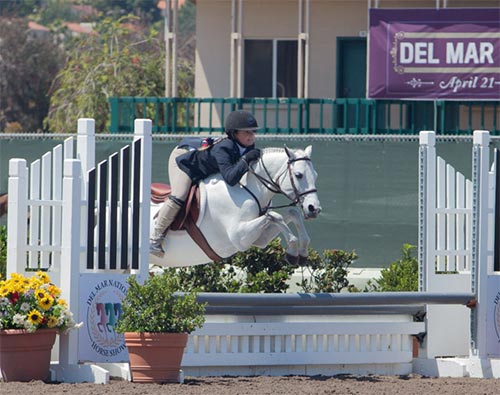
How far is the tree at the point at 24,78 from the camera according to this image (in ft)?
123

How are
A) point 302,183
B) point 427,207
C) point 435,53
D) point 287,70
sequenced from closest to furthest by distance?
point 427,207 < point 302,183 < point 435,53 < point 287,70

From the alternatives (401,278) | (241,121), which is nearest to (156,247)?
(241,121)

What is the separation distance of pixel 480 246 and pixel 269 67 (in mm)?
10690

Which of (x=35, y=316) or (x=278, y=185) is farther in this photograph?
(x=278, y=185)

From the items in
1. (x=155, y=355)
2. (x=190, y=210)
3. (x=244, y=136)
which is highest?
(x=244, y=136)

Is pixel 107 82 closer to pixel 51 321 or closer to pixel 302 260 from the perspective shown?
pixel 302 260

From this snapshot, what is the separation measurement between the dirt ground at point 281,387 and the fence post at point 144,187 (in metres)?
0.73

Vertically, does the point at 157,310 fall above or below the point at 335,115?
below

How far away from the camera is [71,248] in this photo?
269 inches

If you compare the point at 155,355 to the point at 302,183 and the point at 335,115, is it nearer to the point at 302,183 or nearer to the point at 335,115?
the point at 302,183

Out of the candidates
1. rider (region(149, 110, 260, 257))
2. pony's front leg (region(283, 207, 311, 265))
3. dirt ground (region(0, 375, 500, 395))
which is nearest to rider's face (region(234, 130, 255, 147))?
rider (region(149, 110, 260, 257))

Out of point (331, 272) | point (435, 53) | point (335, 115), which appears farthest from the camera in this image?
point (335, 115)

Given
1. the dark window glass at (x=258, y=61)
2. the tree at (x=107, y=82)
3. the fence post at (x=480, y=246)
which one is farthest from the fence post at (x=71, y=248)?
the tree at (x=107, y=82)

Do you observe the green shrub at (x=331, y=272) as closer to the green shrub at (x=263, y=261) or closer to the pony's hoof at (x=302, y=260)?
the green shrub at (x=263, y=261)
